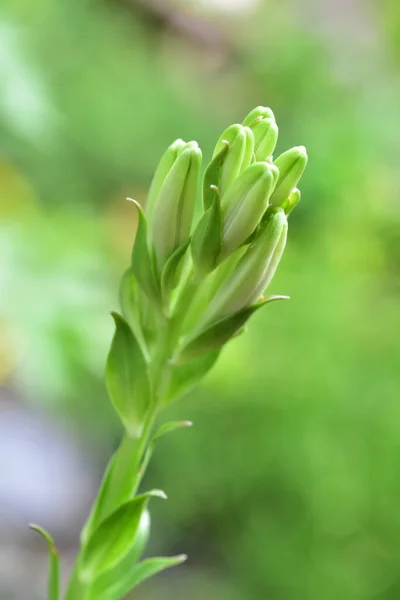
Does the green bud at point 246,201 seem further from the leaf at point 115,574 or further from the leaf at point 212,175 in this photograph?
the leaf at point 115,574

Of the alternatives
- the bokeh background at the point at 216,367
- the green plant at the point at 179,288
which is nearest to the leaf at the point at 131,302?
the green plant at the point at 179,288

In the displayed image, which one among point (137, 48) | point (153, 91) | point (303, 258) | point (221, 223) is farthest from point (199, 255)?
point (137, 48)

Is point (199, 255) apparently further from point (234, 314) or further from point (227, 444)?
point (227, 444)

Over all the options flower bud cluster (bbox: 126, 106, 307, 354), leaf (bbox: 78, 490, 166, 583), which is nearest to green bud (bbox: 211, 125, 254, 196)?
flower bud cluster (bbox: 126, 106, 307, 354)

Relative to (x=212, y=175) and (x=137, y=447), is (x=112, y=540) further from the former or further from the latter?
(x=212, y=175)

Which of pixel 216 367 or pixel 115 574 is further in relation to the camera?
pixel 216 367

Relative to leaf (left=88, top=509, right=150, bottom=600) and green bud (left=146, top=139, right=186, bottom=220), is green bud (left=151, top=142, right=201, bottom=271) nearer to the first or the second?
green bud (left=146, top=139, right=186, bottom=220)

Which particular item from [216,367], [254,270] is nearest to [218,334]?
[254,270]
